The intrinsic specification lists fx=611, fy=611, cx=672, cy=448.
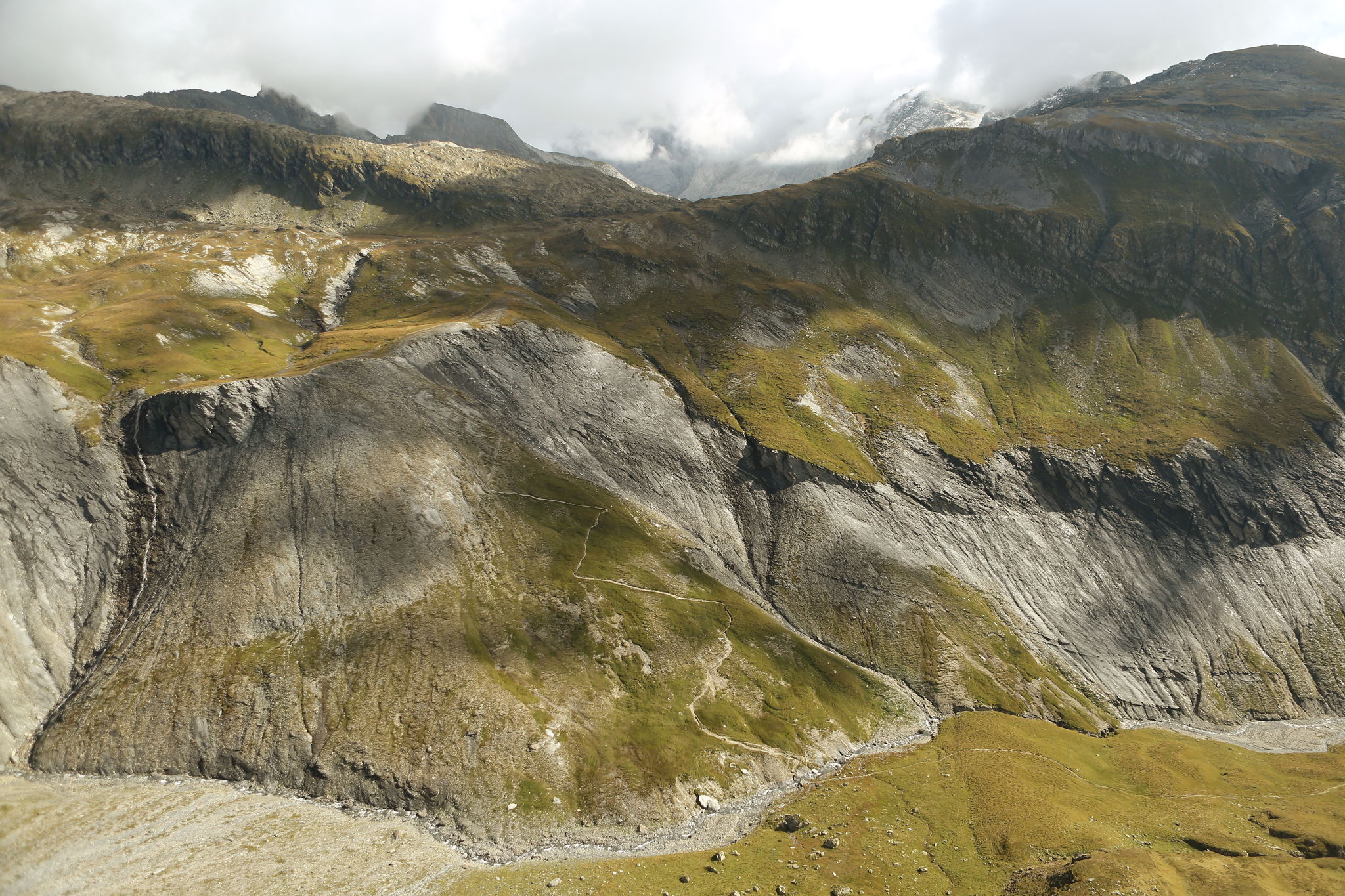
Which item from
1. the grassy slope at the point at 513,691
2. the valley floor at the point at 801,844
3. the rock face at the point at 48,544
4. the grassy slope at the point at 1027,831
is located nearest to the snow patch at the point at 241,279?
the rock face at the point at 48,544

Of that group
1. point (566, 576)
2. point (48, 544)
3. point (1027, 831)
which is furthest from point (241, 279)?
point (1027, 831)

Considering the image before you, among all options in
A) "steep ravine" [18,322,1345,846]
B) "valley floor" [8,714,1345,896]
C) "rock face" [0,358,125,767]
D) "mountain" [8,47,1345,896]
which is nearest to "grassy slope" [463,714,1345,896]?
"valley floor" [8,714,1345,896]

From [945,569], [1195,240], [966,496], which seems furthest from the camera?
[1195,240]

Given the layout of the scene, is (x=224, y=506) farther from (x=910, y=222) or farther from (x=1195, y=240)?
(x=1195, y=240)

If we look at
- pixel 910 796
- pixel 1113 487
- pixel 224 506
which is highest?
pixel 224 506

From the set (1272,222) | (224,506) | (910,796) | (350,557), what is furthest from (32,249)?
(1272,222)

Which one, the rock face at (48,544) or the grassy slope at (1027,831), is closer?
the grassy slope at (1027,831)

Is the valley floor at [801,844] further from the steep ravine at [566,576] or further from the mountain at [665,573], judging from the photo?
the steep ravine at [566,576]
